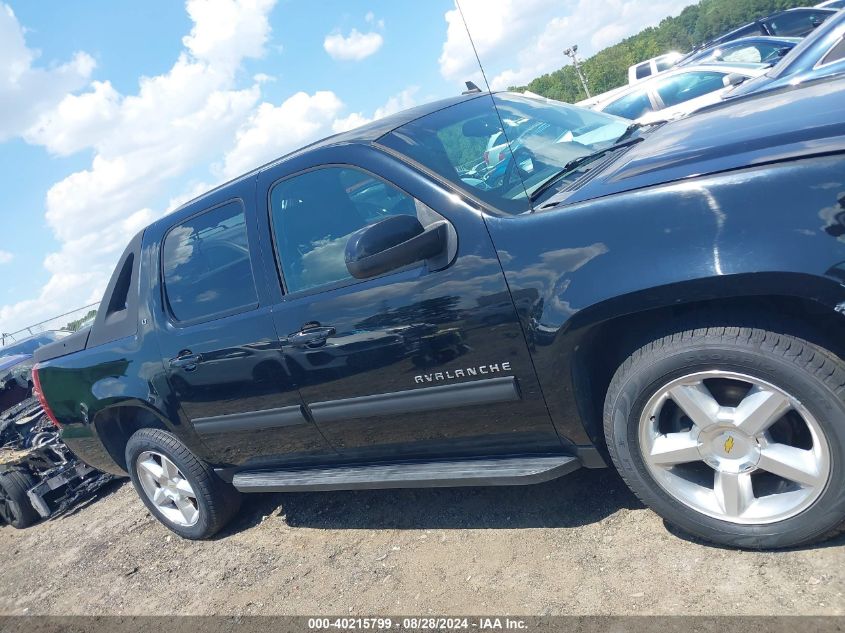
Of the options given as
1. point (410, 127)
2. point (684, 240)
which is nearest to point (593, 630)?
point (684, 240)

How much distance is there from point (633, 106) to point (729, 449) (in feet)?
33.3

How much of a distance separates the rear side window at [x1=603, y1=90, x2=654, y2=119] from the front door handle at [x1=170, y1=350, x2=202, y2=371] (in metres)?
9.35

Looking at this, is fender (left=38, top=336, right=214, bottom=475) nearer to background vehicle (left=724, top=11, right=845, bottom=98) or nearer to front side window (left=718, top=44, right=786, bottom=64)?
background vehicle (left=724, top=11, right=845, bottom=98)

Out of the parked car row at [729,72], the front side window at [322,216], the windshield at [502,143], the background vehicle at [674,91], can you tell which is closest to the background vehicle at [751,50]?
the parked car row at [729,72]

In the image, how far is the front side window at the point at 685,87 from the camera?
10.9 metres

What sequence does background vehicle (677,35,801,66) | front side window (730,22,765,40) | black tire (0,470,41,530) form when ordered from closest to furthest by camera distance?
black tire (0,470,41,530), background vehicle (677,35,801,66), front side window (730,22,765,40)

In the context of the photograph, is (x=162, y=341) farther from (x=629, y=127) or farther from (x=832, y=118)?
(x=832, y=118)

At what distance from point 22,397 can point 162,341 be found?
Result: 5.65m

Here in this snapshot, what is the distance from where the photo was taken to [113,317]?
14.7 feet

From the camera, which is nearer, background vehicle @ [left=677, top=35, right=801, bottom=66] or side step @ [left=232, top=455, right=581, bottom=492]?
side step @ [left=232, top=455, right=581, bottom=492]

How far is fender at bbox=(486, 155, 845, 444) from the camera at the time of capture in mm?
2092

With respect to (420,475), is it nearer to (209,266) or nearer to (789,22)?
(209,266)

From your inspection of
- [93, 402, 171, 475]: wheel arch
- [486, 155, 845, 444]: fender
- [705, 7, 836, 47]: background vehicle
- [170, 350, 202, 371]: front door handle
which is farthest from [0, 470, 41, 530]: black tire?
[705, 7, 836, 47]: background vehicle

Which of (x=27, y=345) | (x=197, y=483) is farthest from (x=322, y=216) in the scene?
(x=27, y=345)
